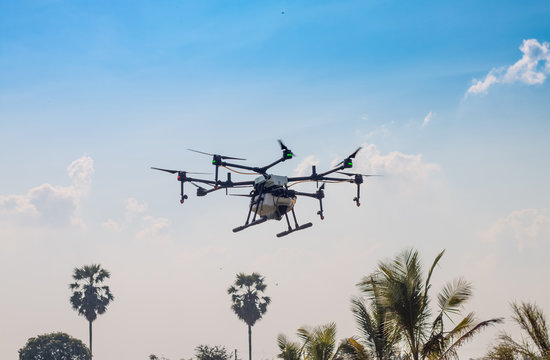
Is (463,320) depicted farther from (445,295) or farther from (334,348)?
(334,348)

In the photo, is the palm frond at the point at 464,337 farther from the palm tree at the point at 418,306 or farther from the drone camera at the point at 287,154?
the drone camera at the point at 287,154

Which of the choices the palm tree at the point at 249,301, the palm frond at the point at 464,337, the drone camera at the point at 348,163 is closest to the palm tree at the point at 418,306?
the palm frond at the point at 464,337

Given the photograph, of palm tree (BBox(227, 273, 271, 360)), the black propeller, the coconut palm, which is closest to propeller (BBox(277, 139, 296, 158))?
the black propeller

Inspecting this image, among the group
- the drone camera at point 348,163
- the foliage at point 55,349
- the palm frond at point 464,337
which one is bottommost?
the palm frond at point 464,337

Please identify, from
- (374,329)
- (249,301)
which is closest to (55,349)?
(249,301)

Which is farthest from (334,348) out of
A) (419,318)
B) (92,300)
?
(92,300)

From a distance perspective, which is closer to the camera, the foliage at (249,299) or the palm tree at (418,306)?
the palm tree at (418,306)

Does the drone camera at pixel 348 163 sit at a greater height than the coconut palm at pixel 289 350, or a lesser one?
greater

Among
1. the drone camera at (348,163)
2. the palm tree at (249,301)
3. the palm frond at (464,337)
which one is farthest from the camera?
the palm tree at (249,301)
